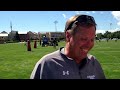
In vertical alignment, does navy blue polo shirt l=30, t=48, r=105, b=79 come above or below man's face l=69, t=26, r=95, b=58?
below

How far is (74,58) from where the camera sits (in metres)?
1.59

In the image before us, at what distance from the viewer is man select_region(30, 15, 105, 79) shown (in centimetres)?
142

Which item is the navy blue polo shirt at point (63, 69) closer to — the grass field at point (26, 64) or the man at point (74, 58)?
the man at point (74, 58)

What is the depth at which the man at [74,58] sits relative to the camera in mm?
1416

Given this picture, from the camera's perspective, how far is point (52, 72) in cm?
146

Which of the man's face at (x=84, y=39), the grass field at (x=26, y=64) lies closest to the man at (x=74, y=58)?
the man's face at (x=84, y=39)

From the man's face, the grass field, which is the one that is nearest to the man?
the man's face

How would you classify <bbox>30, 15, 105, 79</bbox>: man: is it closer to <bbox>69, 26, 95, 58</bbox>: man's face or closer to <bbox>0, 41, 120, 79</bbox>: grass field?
<bbox>69, 26, 95, 58</bbox>: man's face

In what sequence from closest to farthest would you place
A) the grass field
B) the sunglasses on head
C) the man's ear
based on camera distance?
1. the sunglasses on head
2. the man's ear
3. the grass field

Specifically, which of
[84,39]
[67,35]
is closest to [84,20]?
[84,39]

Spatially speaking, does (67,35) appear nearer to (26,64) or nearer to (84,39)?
(84,39)
